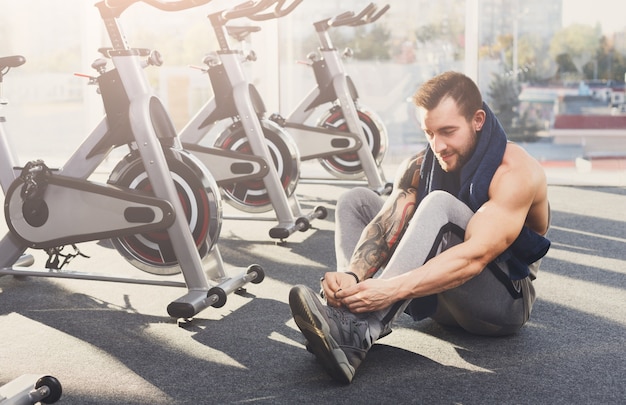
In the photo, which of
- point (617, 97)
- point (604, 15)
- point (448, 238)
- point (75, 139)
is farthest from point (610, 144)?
point (448, 238)

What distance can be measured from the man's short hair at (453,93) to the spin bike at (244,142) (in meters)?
1.68

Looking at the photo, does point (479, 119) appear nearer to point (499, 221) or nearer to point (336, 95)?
point (499, 221)

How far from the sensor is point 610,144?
638cm

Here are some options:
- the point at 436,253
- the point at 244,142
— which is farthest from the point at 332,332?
the point at 244,142

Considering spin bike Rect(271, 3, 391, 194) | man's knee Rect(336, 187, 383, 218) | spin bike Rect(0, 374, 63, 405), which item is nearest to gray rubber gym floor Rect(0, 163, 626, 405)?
spin bike Rect(0, 374, 63, 405)

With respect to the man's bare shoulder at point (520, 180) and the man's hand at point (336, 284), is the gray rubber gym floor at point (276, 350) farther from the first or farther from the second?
the man's bare shoulder at point (520, 180)

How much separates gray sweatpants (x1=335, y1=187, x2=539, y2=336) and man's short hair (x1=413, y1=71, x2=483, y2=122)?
0.22 m

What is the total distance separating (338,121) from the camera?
5430 millimetres

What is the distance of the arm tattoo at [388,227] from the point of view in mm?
2084

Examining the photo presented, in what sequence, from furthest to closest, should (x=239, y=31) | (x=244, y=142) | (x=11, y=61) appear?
(x=239, y=31)
(x=244, y=142)
(x=11, y=61)

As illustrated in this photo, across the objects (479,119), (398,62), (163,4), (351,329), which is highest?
(163,4)

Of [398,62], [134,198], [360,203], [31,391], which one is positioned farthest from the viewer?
[398,62]

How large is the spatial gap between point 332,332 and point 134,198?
3.29 feet

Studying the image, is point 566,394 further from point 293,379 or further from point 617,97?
point 617,97
